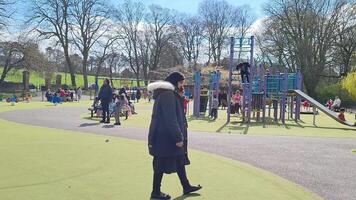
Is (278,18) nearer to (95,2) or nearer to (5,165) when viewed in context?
(95,2)

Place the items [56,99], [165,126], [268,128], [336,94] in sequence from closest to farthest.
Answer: [165,126], [268,128], [56,99], [336,94]

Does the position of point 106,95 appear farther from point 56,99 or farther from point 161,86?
point 56,99

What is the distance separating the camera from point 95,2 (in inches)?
2502

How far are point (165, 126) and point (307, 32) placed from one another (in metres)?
52.9

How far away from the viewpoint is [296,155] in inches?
465

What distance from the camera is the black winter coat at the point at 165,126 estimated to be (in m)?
6.65

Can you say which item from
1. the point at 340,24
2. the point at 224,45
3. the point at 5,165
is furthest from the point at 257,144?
the point at 224,45

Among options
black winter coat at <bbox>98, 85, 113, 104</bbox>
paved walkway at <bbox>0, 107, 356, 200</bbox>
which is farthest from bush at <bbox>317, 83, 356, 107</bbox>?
paved walkway at <bbox>0, 107, 356, 200</bbox>

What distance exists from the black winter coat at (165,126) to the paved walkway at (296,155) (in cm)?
264

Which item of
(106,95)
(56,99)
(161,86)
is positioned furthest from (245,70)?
(56,99)

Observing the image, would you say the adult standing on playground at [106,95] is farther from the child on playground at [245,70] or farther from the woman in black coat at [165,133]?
the woman in black coat at [165,133]

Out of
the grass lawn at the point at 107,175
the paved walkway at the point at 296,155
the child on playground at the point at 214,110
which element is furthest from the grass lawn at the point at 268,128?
the grass lawn at the point at 107,175

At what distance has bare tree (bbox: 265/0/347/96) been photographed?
55812mm

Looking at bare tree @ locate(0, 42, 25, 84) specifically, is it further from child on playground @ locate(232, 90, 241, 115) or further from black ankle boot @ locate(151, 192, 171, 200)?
black ankle boot @ locate(151, 192, 171, 200)
